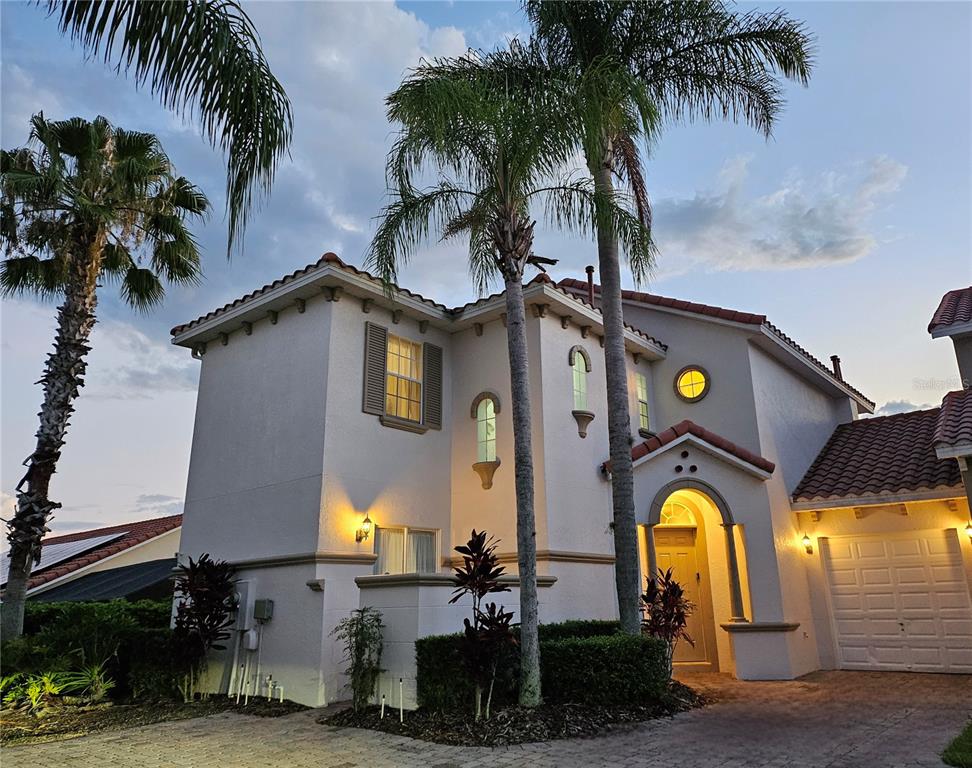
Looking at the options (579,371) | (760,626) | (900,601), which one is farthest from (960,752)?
(579,371)

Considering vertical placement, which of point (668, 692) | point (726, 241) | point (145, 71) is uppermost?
point (726, 241)

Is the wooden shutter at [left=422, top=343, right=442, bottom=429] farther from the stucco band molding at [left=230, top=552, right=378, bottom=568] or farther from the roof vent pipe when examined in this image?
the roof vent pipe

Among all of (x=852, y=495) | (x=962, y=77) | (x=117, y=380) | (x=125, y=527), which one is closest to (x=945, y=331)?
(x=852, y=495)

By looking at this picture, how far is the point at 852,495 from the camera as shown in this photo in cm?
1266

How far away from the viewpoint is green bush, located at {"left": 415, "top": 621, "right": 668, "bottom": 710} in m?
8.17

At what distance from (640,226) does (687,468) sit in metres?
5.36

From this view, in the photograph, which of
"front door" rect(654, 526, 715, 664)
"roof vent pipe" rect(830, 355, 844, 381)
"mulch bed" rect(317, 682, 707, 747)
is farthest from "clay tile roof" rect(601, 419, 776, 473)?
"roof vent pipe" rect(830, 355, 844, 381)

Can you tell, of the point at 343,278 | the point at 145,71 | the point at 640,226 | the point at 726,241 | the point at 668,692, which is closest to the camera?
the point at 145,71

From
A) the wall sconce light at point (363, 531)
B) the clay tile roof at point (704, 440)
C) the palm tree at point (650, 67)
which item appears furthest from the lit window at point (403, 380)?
the palm tree at point (650, 67)

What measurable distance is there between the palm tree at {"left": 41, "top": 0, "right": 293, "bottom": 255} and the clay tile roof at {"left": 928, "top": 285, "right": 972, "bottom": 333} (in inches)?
486

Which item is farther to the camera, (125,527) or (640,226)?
(125,527)

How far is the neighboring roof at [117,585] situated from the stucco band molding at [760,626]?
37.7 feet

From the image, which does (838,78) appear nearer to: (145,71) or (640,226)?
(640,226)

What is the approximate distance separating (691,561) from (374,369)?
761 centimetres
